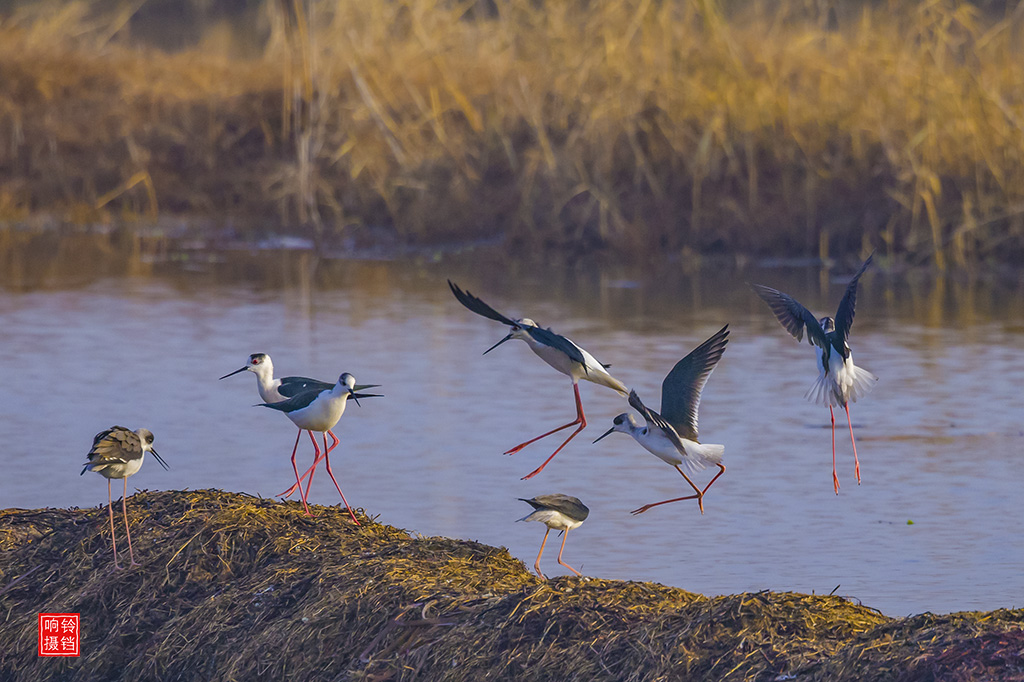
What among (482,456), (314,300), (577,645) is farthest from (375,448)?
(314,300)

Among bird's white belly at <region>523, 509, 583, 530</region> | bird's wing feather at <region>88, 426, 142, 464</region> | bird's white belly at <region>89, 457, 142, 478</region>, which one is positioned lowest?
bird's white belly at <region>523, 509, 583, 530</region>

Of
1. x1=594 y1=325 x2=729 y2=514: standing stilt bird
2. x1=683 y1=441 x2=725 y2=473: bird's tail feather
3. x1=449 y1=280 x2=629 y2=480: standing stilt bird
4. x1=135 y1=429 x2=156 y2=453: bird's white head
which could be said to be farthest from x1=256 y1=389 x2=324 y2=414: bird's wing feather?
x1=683 y1=441 x2=725 y2=473: bird's tail feather

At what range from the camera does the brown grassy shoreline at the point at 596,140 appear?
59.6ft

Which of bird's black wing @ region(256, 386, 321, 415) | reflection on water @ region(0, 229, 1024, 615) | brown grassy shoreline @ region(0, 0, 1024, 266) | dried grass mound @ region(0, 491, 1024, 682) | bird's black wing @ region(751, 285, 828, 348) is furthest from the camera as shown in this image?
brown grassy shoreline @ region(0, 0, 1024, 266)

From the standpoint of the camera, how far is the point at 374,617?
6375 millimetres

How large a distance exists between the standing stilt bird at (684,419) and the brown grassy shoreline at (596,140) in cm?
1095

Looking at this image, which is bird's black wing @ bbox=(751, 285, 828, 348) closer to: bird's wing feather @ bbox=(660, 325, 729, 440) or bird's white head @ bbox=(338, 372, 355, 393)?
bird's wing feather @ bbox=(660, 325, 729, 440)

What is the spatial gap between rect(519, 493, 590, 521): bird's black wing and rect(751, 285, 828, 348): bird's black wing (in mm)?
1225

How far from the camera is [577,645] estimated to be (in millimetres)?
6047

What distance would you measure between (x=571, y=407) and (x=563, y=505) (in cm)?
503

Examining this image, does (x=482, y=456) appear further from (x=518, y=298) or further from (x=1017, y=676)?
(x=518, y=298)

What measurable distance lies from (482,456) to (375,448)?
0.67 metres

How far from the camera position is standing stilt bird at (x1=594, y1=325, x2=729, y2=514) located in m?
6.79

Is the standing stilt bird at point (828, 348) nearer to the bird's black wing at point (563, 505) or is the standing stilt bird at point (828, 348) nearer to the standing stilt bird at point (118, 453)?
the bird's black wing at point (563, 505)
